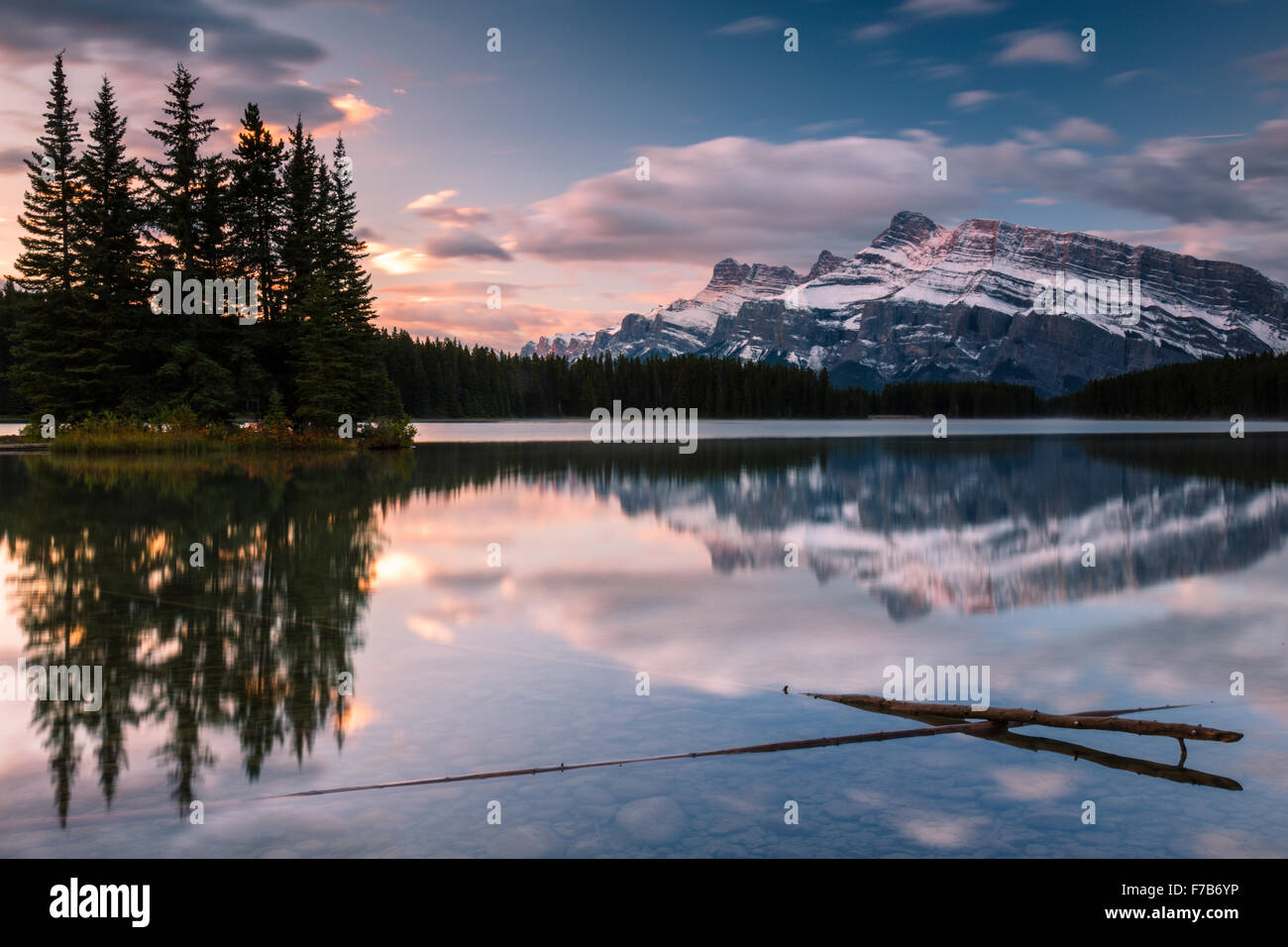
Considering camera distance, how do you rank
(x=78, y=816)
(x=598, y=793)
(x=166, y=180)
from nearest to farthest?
(x=78, y=816) < (x=598, y=793) < (x=166, y=180)

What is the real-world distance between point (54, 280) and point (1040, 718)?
6455cm

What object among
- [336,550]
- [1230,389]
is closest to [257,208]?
[336,550]

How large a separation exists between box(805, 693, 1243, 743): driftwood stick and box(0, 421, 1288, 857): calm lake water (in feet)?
0.77

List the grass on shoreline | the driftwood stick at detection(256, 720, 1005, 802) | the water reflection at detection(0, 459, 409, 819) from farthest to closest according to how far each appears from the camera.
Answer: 1. the grass on shoreline
2. the water reflection at detection(0, 459, 409, 819)
3. the driftwood stick at detection(256, 720, 1005, 802)

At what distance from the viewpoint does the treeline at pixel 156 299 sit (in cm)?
5588

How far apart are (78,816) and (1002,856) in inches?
261

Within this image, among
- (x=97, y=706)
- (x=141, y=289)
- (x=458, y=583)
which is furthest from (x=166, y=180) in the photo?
(x=97, y=706)

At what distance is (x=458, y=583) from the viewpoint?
1669 centimetres

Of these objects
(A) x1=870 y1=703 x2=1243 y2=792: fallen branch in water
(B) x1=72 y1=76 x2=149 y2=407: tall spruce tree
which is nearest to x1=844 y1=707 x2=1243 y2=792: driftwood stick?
(A) x1=870 y1=703 x2=1243 y2=792: fallen branch in water

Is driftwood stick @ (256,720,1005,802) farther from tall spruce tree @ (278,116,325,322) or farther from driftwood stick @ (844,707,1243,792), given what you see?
tall spruce tree @ (278,116,325,322)

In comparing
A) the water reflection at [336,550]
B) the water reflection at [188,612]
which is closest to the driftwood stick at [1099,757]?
the water reflection at [336,550]

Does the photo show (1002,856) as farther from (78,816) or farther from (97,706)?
(97,706)

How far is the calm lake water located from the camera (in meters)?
6.83
